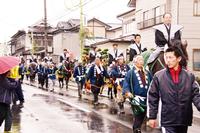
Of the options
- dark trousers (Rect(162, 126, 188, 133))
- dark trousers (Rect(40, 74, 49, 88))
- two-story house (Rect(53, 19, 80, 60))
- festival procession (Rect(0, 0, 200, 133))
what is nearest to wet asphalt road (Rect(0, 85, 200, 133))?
festival procession (Rect(0, 0, 200, 133))

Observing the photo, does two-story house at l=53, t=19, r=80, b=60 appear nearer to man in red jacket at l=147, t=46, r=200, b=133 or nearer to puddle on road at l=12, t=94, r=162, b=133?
puddle on road at l=12, t=94, r=162, b=133

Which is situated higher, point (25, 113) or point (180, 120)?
point (180, 120)

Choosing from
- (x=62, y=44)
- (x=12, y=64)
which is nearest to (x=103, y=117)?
(x=12, y=64)

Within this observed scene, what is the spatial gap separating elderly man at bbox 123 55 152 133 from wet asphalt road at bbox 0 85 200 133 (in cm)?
136

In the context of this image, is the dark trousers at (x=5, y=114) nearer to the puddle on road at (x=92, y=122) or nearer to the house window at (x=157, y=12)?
the puddle on road at (x=92, y=122)

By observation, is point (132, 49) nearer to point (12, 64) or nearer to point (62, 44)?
point (12, 64)

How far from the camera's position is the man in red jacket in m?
5.59

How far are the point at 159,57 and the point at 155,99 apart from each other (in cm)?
380

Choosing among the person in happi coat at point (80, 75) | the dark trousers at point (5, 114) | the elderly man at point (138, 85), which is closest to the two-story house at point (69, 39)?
the person in happi coat at point (80, 75)

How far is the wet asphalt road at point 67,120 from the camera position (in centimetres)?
1012

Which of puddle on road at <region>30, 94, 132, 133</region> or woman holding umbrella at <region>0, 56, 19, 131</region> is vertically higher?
woman holding umbrella at <region>0, 56, 19, 131</region>

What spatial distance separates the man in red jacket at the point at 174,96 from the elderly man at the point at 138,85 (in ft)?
9.11

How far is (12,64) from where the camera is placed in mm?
8344

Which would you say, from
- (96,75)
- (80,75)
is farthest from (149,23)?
(96,75)
